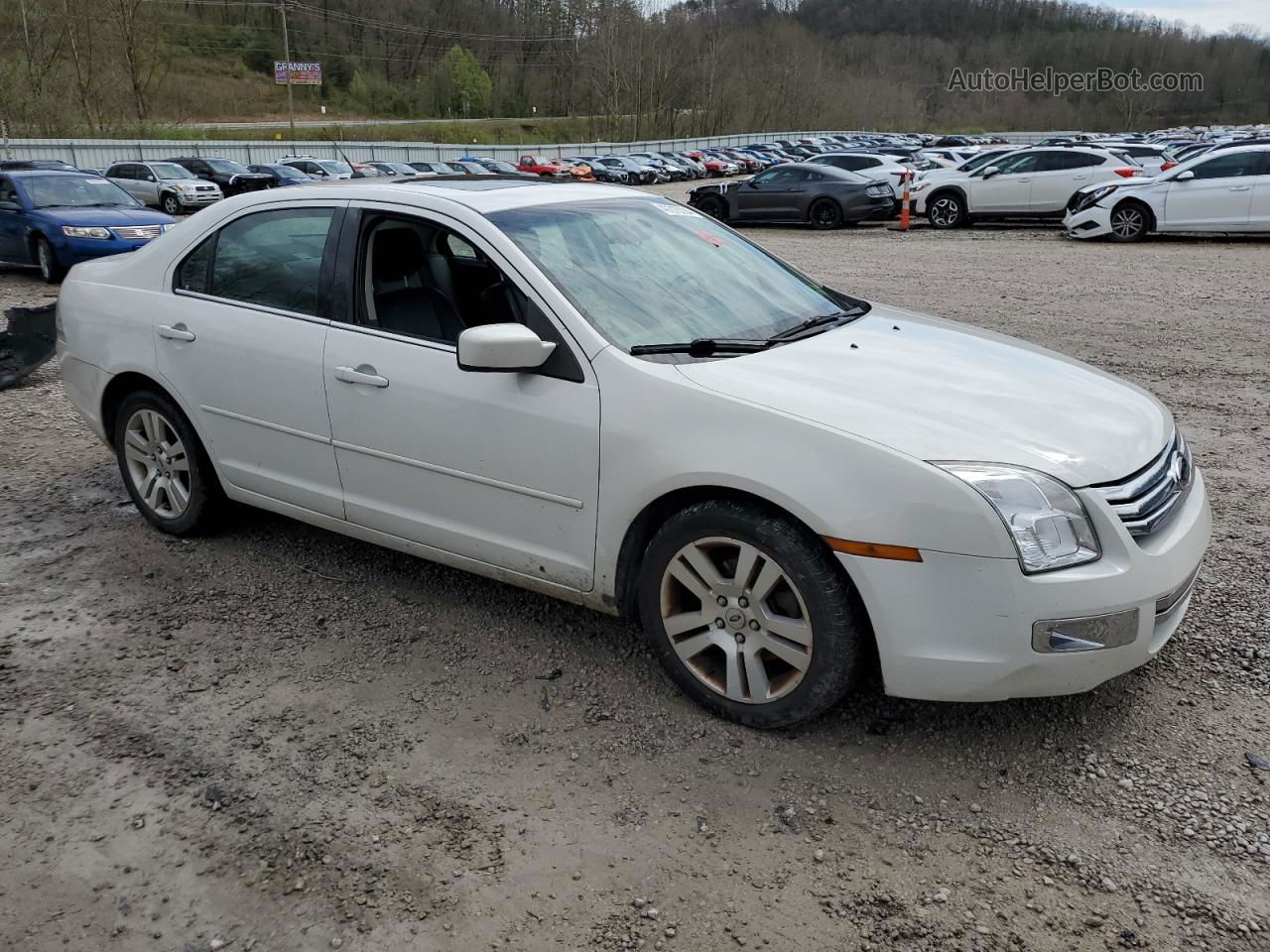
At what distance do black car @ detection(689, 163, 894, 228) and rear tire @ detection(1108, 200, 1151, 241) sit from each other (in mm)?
5640

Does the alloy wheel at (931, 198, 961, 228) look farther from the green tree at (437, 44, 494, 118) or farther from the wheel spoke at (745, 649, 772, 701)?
the green tree at (437, 44, 494, 118)

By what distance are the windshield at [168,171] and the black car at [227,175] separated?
3.06 ft

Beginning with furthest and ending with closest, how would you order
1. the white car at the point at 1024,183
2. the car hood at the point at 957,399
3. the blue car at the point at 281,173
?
1. the blue car at the point at 281,173
2. the white car at the point at 1024,183
3. the car hood at the point at 957,399

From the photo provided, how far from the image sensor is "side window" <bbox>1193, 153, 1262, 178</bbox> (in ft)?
51.3

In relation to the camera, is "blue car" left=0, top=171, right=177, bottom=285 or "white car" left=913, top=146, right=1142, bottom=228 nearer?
"blue car" left=0, top=171, right=177, bottom=285

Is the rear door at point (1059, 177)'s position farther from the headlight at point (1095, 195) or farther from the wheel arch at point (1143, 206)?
the wheel arch at point (1143, 206)

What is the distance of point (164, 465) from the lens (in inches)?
183

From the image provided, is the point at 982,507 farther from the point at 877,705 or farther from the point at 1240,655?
the point at 1240,655

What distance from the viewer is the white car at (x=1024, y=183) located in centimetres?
1928

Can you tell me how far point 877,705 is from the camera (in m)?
3.33

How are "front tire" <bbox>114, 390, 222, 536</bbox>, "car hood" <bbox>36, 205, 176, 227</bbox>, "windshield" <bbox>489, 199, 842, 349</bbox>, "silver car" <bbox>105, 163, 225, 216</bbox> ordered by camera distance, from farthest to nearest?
1. "silver car" <bbox>105, 163, 225, 216</bbox>
2. "car hood" <bbox>36, 205, 176, 227</bbox>
3. "front tire" <bbox>114, 390, 222, 536</bbox>
4. "windshield" <bbox>489, 199, 842, 349</bbox>

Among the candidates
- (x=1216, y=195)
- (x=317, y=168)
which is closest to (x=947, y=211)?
(x=1216, y=195)

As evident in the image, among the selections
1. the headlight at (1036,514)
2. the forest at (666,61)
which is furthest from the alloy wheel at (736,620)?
the forest at (666,61)

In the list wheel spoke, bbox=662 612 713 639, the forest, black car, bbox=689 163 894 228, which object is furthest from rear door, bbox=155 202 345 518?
the forest
